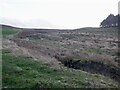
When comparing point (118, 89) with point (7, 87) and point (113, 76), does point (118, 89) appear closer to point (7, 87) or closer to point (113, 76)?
point (113, 76)

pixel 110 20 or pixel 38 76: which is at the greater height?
pixel 110 20

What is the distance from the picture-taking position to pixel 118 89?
104 ft

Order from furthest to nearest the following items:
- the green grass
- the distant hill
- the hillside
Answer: the distant hill → the hillside → the green grass

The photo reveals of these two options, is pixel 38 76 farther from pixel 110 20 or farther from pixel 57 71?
pixel 110 20

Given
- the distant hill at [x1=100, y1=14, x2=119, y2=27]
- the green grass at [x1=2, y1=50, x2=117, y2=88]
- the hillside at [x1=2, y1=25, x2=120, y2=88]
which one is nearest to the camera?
the green grass at [x1=2, y1=50, x2=117, y2=88]

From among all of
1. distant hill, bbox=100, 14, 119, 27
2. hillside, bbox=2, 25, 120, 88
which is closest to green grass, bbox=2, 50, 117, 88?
hillside, bbox=2, 25, 120, 88

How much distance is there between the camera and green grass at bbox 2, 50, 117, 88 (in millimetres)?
27875

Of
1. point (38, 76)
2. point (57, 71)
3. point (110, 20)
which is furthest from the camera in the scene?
point (110, 20)

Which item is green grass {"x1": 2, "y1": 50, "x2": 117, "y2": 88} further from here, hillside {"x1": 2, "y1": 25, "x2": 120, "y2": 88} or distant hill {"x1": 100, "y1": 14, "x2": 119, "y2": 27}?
distant hill {"x1": 100, "y1": 14, "x2": 119, "y2": 27}

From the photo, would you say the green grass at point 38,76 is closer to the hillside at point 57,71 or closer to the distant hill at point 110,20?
the hillside at point 57,71

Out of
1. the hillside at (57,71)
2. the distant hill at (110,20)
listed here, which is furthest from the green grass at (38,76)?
the distant hill at (110,20)

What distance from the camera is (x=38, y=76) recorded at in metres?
30.3

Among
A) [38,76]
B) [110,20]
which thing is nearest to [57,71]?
[38,76]

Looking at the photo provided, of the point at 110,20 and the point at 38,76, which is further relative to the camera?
the point at 110,20
